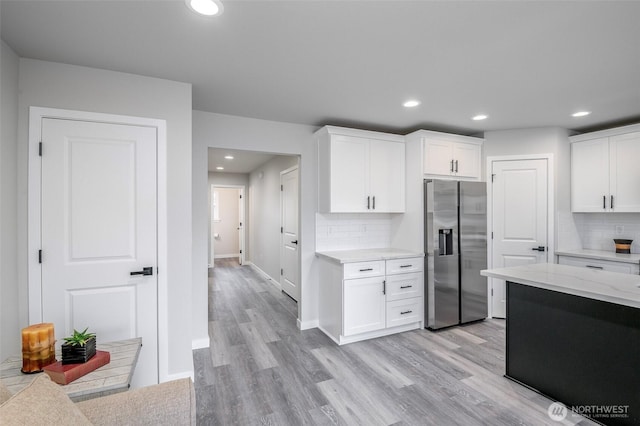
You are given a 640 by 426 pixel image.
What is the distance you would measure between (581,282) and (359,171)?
7.42ft

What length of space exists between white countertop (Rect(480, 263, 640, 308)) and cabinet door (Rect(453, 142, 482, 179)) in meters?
1.63

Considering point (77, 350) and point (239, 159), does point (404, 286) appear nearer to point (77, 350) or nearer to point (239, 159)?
point (77, 350)

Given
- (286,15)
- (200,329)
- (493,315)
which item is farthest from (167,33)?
(493,315)

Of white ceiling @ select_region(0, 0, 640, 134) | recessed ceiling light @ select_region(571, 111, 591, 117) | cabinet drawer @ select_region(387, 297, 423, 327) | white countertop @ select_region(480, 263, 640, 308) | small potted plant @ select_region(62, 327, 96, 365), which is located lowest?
cabinet drawer @ select_region(387, 297, 423, 327)

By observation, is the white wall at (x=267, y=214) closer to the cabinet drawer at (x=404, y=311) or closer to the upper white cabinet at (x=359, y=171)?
the upper white cabinet at (x=359, y=171)

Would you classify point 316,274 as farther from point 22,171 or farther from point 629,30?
point 629,30

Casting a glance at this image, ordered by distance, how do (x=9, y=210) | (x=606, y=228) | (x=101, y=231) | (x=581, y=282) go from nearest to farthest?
(x=9, y=210), (x=581, y=282), (x=101, y=231), (x=606, y=228)

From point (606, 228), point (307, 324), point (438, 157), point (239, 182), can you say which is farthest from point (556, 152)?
point (239, 182)

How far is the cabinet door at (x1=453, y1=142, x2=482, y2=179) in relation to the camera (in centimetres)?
388

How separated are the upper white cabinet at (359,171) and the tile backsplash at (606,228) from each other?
2.49 metres

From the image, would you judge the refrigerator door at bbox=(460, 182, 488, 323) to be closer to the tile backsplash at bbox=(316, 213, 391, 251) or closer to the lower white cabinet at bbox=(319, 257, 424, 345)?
the lower white cabinet at bbox=(319, 257, 424, 345)

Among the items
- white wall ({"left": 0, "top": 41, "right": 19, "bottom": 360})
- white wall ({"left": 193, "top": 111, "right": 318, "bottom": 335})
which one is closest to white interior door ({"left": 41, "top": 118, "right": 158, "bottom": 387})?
white wall ({"left": 0, "top": 41, "right": 19, "bottom": 360})

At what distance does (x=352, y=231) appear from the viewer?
13.0ft

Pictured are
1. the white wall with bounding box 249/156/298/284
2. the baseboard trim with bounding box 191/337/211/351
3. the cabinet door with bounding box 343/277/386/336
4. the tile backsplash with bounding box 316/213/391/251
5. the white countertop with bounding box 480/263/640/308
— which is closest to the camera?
the white countertop with bounding box 480/263/640/308
